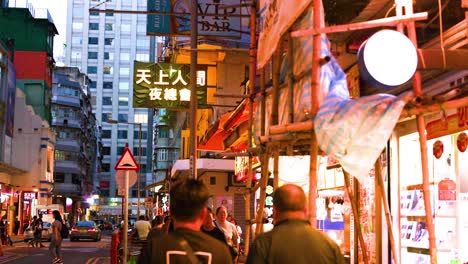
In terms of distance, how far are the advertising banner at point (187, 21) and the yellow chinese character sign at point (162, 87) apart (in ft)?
5.84

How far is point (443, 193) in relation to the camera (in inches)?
337

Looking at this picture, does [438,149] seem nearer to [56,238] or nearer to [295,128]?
[295,128]

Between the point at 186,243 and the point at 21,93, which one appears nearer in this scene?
the point at 186,243

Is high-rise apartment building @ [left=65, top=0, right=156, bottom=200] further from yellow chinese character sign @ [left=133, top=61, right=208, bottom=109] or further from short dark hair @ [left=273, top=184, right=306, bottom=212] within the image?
short dark hair @ [left=273, top=184, right=306, bottom=212]

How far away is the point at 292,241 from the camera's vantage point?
Result: 4430 mm

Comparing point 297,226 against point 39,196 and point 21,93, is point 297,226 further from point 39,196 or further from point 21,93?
point 39,196

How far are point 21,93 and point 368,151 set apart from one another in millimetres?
54609

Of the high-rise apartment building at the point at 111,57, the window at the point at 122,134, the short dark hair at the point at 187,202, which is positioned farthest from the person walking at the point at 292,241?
the window at the point at 122,134

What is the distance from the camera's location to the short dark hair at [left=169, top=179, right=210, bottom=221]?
14.1 ft

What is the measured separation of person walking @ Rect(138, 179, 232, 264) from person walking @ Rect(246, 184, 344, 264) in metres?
0.27

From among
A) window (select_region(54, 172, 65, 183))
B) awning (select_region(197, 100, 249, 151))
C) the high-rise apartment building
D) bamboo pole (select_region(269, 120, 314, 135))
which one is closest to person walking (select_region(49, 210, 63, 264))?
awning (select_region(197, 100, 249, 151))

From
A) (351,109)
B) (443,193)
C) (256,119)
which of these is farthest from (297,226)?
(443,193)

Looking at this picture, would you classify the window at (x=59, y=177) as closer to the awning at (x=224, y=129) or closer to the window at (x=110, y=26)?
the window at (x=110, y=26)

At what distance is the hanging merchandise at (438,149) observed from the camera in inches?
339
